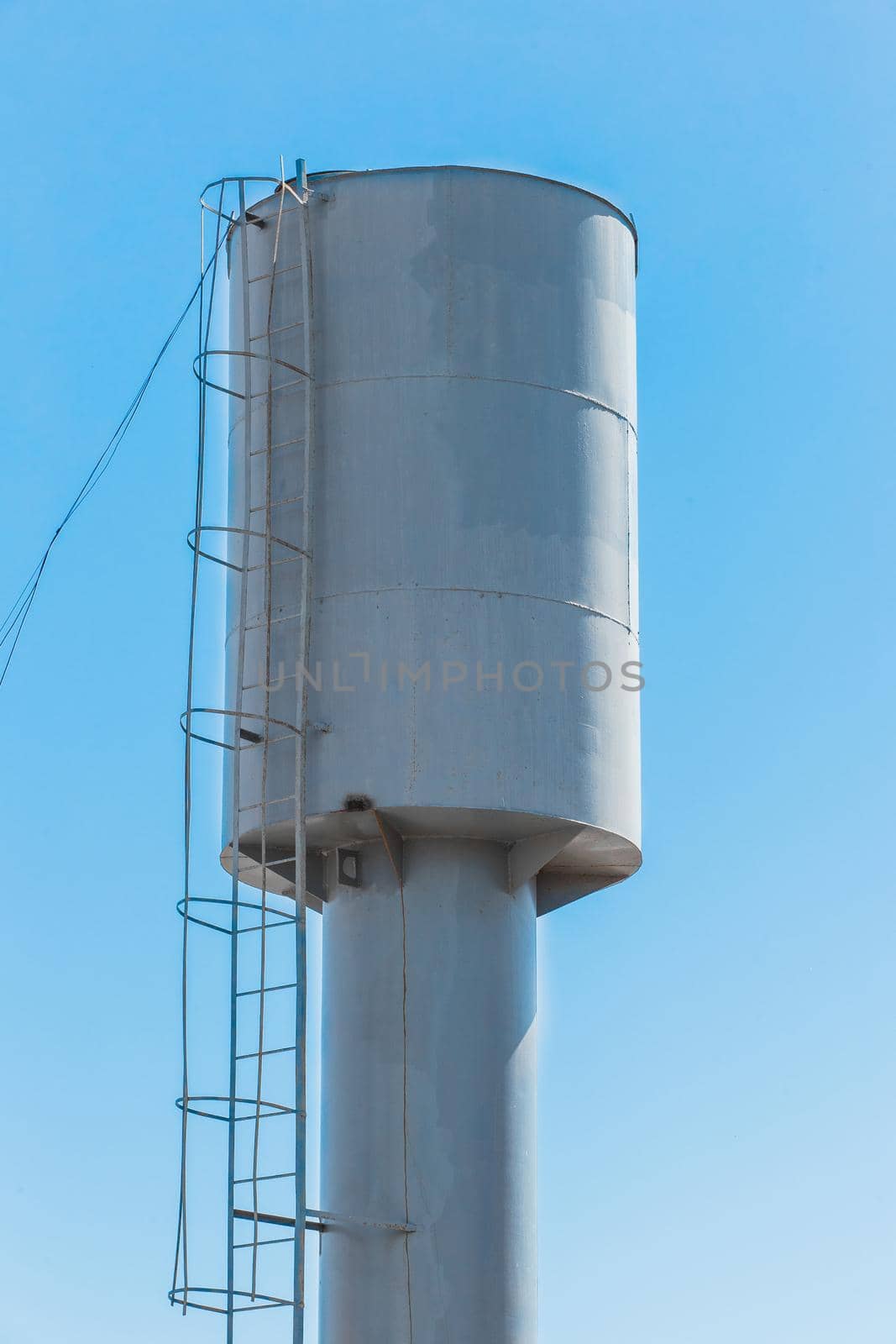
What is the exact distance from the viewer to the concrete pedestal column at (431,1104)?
14.9m

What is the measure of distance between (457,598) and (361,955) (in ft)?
8.98

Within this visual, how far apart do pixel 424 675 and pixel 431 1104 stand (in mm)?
3060

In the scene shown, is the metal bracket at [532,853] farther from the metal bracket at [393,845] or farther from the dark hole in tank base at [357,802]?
the dark hole in tank base at [357,802]

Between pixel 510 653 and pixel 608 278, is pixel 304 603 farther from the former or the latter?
pixel 608 278

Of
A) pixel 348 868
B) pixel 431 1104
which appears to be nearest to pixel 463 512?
pixel 348 868

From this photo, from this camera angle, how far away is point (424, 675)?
15367 mm

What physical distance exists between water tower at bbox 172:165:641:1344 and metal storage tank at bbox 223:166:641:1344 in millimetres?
21

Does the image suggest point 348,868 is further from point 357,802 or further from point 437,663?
point 437,663

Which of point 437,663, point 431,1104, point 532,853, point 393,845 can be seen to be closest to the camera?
point 431,1104

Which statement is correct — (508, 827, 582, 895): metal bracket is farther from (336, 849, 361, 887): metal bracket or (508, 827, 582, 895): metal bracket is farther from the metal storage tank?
(336, 849, 361, 887): metal bracket

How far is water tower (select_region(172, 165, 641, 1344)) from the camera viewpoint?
15.1m

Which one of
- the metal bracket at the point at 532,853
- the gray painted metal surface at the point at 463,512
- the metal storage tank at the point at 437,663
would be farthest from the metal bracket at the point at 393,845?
the metal bracket at the point at 532,853

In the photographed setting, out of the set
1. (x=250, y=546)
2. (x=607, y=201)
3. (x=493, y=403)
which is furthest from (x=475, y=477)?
(x=607, y=201)

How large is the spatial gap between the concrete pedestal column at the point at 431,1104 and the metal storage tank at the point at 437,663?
0.06 feet
